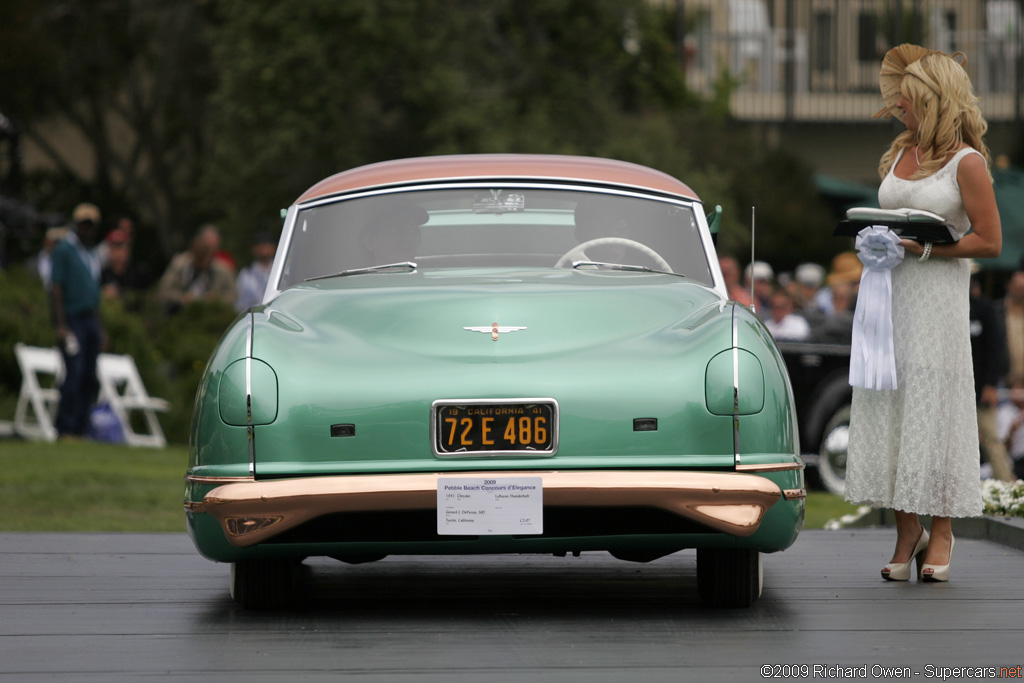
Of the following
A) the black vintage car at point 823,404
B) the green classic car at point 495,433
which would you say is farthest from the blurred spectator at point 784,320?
the green classic car at point 495,433

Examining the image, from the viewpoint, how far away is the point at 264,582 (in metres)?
5.36

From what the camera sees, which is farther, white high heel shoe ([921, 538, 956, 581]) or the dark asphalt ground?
white high heel shoe ([921, 538, 956, 581])

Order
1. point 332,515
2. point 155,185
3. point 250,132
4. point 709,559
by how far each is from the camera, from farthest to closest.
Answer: point 155,185, point 250,132, point 709,559, point 332,515

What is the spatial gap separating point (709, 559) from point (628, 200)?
1533 mm

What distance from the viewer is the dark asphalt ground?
438cm

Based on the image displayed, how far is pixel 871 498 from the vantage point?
19.8ft

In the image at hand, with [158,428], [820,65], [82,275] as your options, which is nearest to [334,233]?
[82,275]

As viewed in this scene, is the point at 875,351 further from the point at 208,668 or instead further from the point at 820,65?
the point at 820,65

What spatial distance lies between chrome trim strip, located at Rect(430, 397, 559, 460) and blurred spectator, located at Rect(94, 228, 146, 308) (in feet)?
45.6

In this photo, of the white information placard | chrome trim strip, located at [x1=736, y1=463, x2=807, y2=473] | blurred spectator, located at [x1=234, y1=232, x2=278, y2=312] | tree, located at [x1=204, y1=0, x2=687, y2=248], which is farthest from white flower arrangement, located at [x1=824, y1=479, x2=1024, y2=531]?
tree, located at [x1=204, y1=0, x2=687, y2=248]

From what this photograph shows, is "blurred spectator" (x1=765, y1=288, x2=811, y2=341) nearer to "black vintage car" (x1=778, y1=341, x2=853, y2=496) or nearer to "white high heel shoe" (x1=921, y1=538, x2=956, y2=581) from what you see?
"black vintage car" (x1=778, y1=341, x2=853, y2=496)

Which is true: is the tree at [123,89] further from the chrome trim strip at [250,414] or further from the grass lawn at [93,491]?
the chrome trim strip at [250,414]

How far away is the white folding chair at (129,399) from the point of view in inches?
629

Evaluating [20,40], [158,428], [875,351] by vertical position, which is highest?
[20,40]
